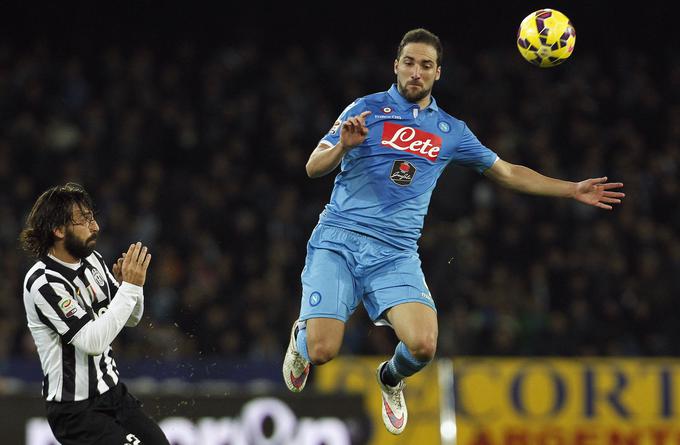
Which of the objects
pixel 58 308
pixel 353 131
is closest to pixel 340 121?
pixel 353 131

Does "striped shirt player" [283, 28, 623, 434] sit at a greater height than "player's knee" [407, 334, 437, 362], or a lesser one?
greater

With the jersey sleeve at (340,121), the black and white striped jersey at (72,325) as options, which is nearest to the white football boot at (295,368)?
the jersey sleeve at (340,121)

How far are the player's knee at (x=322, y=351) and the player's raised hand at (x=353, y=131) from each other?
119 centimetres

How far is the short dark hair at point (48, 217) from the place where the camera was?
564 centimetres

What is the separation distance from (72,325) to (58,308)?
108 millimetres

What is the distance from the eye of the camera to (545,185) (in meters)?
6.85

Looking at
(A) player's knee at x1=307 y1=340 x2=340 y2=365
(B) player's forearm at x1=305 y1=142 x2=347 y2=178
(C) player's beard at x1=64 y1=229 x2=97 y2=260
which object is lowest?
(A) player's knee at x1=307 y1=340 x2=340 y2=365

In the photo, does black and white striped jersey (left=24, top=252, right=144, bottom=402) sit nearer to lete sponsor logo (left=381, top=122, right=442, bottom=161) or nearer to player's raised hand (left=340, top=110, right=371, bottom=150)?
player's raised hand (left=340, top=110, right=371, bottom=150)

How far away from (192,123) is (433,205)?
15.2 feet

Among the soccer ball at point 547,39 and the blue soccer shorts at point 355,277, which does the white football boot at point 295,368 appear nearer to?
the blue soccer shorts at point 355,277

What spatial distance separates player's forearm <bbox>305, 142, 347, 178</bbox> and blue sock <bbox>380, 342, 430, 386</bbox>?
118cm

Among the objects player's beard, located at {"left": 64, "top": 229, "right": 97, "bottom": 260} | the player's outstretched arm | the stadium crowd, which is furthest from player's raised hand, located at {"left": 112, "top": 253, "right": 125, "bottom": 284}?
the stadium crowd

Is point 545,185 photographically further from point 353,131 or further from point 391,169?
point 353,131

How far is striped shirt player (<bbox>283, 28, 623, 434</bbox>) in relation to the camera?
647 cm
